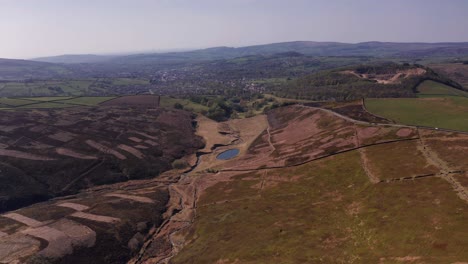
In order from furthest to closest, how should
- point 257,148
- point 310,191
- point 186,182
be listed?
point 257,148
point 186,182
point 310,191

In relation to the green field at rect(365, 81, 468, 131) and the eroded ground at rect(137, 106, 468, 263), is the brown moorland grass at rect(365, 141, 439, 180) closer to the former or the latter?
the eroded ground at rect(137, 106, 468, 263)

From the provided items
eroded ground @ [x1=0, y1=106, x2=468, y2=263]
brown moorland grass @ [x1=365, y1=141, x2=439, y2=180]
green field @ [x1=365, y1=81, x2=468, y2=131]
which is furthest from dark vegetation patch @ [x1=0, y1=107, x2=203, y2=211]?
green field @ [x1=365, y1=81, x2=468, y2=131]

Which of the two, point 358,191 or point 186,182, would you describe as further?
point 186,182

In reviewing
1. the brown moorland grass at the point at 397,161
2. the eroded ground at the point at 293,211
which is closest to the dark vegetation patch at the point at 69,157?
the eroded ground at the point at 293,211

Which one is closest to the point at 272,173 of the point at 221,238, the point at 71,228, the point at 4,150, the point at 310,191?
the point at 310,191

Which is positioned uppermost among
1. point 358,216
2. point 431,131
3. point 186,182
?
point 431,131

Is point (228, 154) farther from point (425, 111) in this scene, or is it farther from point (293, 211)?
point (425, 111)

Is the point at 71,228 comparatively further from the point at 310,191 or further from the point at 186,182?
the point at 310,191

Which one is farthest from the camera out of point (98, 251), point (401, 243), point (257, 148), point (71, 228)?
point (257, 148)
